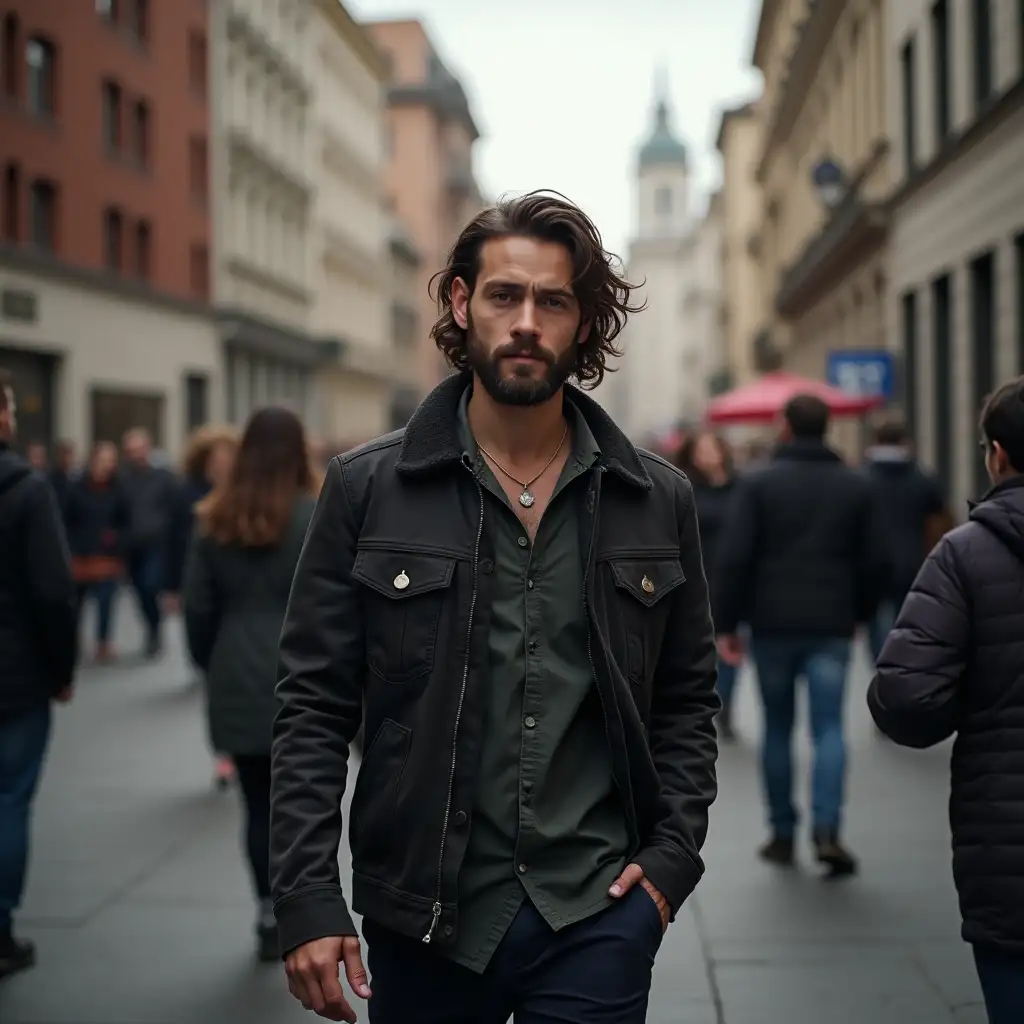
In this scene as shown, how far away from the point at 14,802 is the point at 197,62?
35450 mm

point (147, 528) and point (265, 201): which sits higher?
point (265, 201)

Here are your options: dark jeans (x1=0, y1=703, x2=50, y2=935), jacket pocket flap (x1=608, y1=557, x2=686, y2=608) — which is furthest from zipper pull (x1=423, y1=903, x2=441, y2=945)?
dark jeans (x1=0, y1=703, x2=50, y2=935)

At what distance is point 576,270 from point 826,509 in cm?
481

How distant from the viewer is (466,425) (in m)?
3.29

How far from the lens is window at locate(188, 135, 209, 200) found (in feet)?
129

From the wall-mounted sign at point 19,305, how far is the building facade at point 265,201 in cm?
1013

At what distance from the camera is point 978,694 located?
3.71 meters

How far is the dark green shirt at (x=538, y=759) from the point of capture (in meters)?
2.98

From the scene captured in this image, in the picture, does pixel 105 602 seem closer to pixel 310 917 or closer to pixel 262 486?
pixel 262 486

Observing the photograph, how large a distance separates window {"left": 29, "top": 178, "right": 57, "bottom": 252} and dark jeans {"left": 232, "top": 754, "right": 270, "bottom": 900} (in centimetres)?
2556

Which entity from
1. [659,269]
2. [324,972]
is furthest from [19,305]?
[659,269]

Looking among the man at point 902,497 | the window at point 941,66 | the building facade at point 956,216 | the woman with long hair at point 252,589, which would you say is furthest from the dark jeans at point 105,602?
the window at point 941,66

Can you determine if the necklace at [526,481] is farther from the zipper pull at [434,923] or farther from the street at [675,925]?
the street at [675,925]

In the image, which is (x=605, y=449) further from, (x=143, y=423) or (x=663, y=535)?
(x=143, y=423)
